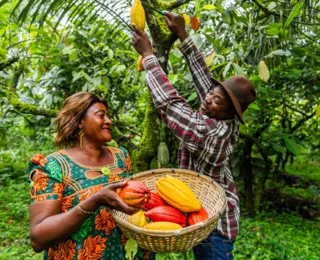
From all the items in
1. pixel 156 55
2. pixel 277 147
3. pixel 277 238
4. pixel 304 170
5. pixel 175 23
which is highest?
pixel 175 23

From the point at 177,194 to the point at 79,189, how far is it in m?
0.38

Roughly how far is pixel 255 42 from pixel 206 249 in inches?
65.3

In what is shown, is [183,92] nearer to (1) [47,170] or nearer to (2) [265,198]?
(1) [47,170]

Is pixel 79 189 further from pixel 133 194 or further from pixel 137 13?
pixel 137 13

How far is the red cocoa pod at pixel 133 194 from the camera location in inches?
46.2

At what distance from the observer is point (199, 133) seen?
4.42 ft

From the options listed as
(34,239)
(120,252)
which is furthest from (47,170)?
(120,252)

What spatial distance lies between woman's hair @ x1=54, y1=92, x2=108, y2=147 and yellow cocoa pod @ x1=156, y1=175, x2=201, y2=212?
0.43 m

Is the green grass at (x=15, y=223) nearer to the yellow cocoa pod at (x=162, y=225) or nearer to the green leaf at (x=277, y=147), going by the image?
the yellow cocoa pod at (x=162, y=225)

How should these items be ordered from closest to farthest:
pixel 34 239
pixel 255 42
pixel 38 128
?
pixel 34 239
pixel 255 42
pixel 38 128

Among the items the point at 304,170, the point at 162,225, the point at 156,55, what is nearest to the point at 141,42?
the point at 156,55

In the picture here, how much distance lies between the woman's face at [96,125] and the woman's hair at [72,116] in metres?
0.02

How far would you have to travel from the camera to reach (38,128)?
400cm

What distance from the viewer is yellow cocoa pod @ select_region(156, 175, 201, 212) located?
4.29ft
